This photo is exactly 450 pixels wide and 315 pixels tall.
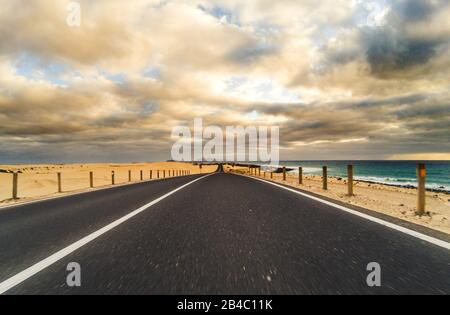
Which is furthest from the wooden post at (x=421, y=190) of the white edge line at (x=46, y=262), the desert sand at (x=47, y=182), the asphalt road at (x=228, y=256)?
the desert sand at (x=47, y=182)

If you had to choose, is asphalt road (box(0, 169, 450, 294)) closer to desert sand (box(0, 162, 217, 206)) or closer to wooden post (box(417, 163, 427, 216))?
wooden post (box(417, 163, 427, 216))

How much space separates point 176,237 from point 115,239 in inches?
36.8

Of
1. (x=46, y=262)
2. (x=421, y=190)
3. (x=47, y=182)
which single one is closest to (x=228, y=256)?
(x=46, y=262)

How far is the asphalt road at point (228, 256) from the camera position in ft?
7.87

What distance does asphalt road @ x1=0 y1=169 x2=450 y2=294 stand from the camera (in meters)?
2.40

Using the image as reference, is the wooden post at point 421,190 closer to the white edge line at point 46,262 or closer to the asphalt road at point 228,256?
the asphalt road at point 228,256

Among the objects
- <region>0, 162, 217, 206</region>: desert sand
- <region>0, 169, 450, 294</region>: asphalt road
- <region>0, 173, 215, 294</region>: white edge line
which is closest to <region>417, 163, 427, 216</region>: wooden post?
<region>0, 169, 450, 294</region>: asphalt road

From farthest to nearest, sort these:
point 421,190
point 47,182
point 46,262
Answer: point 47,182, point 421,190, point 46,262

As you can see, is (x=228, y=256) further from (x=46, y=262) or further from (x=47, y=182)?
(x=47, y=182)

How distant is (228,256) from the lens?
3.21 metres
